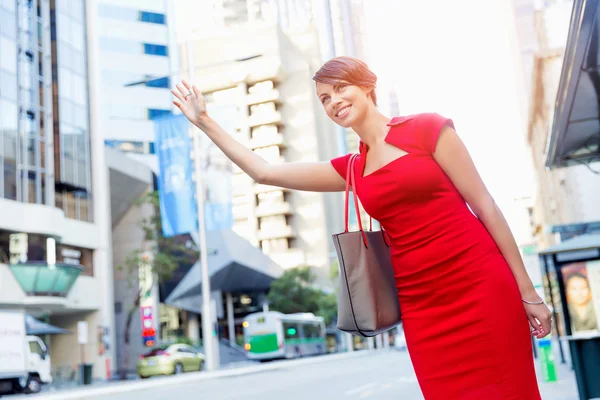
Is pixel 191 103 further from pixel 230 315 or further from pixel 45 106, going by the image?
pixel 230 315

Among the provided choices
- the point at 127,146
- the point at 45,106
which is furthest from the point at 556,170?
the point at 127,146

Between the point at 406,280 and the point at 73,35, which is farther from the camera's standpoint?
the point at 73,35

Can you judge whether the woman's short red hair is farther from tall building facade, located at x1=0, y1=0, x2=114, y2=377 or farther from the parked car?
the parked car

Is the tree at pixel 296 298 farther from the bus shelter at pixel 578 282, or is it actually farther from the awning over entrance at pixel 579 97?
the bus shelter at pixel 578 282

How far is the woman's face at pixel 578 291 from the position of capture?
32.7 feet

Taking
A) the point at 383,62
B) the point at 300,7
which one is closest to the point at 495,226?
the point at 383,62

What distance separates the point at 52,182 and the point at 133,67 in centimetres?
2999

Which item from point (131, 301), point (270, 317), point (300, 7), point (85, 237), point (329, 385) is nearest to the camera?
point (329, 385)

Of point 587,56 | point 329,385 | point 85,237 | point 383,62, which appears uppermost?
point 85,237

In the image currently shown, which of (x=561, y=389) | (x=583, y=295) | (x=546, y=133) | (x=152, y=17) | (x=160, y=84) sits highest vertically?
(x=152, y=17)

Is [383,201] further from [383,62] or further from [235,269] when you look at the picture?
[235,269]

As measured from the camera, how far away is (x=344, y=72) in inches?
88.6

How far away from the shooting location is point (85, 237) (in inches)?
1495

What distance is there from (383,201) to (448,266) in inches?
9.6
